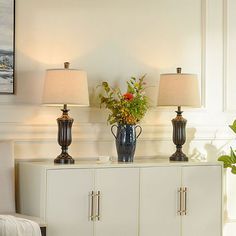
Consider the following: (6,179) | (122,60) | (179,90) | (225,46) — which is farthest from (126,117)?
(225,46)

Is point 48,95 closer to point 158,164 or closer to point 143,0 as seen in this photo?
point 158,164

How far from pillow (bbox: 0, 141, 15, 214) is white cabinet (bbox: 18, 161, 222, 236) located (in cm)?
10

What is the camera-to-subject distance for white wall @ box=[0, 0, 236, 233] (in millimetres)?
4863

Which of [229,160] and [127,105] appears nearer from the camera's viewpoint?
[127,105]

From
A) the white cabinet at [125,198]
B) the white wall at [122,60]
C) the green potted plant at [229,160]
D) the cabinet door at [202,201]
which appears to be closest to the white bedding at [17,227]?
the white cabinet at [125,198]

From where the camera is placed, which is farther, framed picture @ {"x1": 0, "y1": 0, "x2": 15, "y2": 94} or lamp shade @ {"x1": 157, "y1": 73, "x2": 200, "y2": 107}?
lamp shade @ {"x1": 157, "y1": 73, "x2": 200, "y2": 107}

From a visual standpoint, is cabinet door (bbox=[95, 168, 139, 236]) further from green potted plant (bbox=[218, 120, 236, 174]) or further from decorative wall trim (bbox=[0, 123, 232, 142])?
green potted plant (bbox=[218, 120, 236, 174])

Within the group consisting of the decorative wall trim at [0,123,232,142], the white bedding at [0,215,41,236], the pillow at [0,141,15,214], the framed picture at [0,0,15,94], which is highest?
the framed picture at [0,0,15,94]

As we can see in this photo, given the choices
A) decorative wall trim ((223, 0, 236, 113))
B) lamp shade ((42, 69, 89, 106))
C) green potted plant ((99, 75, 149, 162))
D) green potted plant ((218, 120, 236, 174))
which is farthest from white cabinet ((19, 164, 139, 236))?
decorative wall trim ((223, 0, 236, 113))

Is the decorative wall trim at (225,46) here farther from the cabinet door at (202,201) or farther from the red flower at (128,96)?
the red flower at (128,96)

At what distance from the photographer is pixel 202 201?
16.4 feet

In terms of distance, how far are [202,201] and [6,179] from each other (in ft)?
4.59

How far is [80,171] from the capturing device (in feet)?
14.9

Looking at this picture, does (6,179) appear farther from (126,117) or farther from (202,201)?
(202,201)
